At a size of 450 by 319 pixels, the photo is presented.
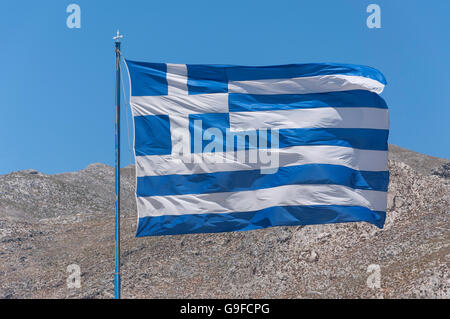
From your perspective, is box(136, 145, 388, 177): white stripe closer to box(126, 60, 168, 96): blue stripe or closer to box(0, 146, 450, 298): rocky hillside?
box(126, 60, 168, 96): blue stripe

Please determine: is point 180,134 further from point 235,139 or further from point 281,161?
point 281,161

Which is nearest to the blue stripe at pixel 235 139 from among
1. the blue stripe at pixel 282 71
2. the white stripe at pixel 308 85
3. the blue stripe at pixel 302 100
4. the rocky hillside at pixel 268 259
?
the blue stripe at pixel 302 100

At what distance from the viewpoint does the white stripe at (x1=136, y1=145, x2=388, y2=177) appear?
41.4 ft

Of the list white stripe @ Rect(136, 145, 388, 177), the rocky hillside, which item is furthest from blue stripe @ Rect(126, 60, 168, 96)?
the rocky hillside

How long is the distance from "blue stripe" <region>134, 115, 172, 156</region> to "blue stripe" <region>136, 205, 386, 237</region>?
142 cm

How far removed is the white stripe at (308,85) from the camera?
13.7 meters

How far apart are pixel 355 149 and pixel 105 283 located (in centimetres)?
1757

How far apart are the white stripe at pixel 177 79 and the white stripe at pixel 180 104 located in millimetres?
140

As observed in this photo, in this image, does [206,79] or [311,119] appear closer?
[206,79]

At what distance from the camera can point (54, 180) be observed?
62781 millimetres

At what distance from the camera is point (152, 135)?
501 inches

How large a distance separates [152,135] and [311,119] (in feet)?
12.0

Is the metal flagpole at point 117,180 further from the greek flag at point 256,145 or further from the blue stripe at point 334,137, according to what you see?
the blue stripe at point 334,137

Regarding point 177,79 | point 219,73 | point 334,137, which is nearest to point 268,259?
point 334,137
